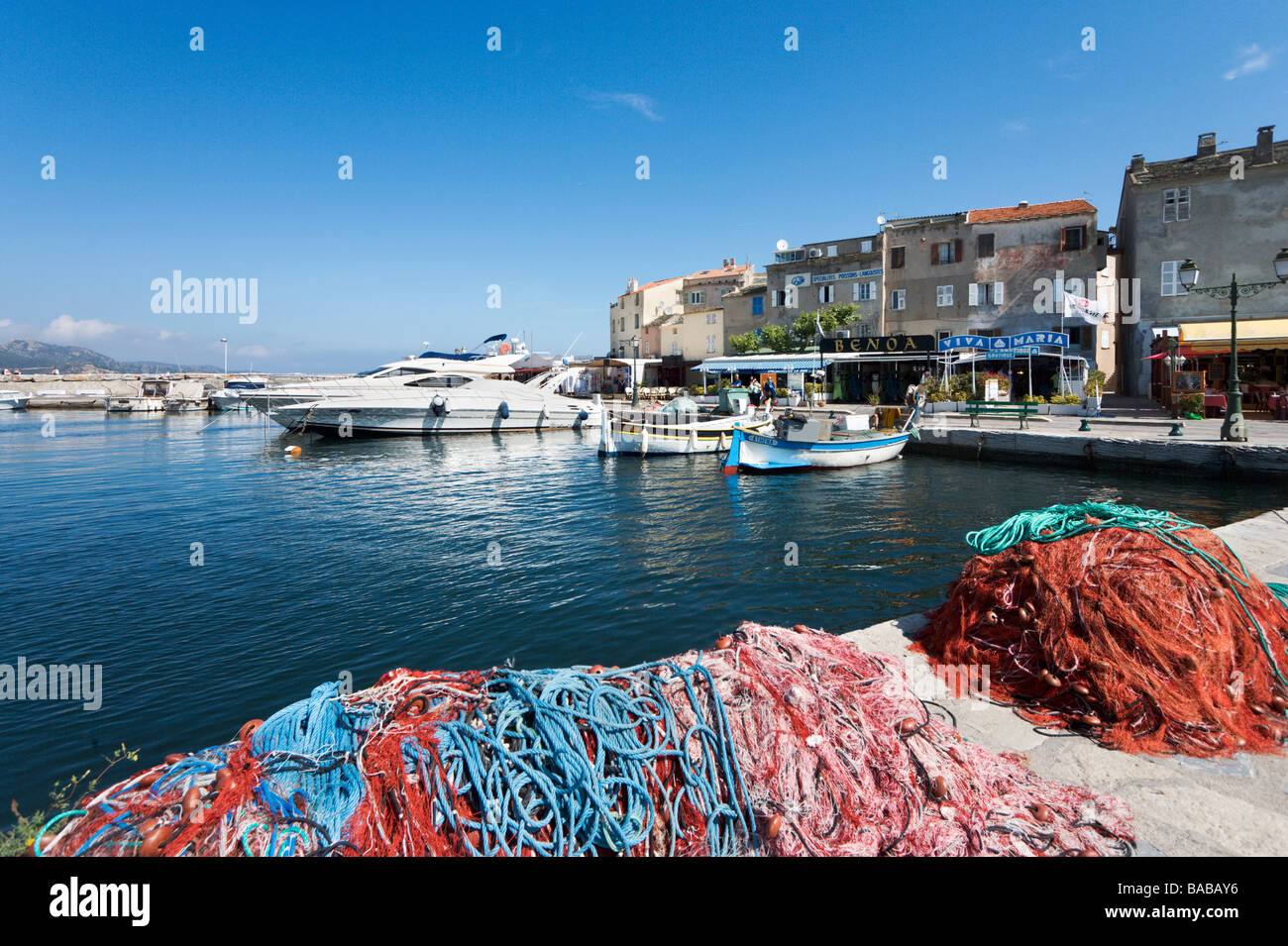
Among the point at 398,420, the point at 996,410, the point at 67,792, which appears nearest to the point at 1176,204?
the point at 996,410

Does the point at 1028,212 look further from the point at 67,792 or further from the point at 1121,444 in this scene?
the point at 67,792

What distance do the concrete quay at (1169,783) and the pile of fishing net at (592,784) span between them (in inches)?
9.0

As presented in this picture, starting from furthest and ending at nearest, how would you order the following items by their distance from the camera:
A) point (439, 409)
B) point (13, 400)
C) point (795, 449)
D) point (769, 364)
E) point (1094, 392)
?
point (13, 400) < point (769, 364) < point (439, 409) < point (1094, 392) < point (795, 449)

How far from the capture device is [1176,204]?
104ft

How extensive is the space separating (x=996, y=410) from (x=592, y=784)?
98.3ft

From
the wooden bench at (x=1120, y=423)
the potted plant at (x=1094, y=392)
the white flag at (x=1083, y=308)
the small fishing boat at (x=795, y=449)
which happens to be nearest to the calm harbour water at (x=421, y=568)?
the small fishing boat at (x=795, y=449)

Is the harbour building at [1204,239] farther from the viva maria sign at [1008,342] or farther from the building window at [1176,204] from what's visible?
the viva maria sign at [1008,342]

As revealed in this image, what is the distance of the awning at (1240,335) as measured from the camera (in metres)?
24.9

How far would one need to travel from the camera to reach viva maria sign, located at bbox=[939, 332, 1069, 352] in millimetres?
29969
